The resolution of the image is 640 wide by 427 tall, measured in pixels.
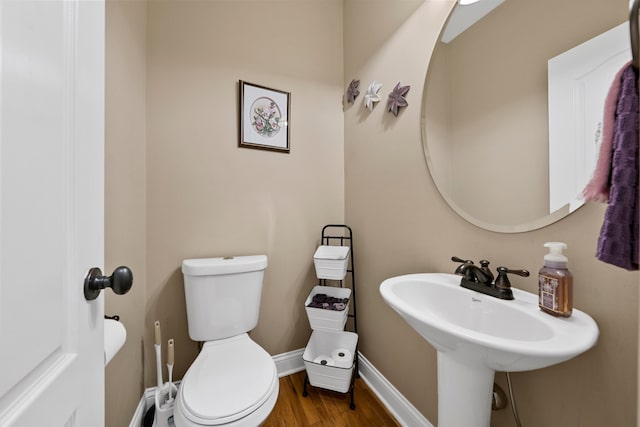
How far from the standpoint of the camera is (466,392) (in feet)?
2.43

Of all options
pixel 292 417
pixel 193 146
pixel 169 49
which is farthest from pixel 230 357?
pixel 169 49

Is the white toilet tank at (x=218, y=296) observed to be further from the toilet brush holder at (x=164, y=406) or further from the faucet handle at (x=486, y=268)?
the faucet handle at (x=486, y=268)

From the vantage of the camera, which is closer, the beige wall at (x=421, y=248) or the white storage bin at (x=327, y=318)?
the beige wall at (x=421, y=248)

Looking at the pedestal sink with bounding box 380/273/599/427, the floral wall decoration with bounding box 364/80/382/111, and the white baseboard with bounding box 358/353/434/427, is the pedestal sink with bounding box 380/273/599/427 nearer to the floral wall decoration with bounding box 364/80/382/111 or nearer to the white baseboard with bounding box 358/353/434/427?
the white baseboard with bounding box 358/353/434/427

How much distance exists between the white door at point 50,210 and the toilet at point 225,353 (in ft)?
1.39

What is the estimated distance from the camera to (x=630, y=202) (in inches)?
16.3

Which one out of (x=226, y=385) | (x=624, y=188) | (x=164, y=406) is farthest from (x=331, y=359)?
(x=624, y=188)

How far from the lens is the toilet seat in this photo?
82 cm

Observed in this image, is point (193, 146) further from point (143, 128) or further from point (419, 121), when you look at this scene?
point (419, 121)

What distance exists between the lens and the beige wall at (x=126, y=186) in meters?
0.88

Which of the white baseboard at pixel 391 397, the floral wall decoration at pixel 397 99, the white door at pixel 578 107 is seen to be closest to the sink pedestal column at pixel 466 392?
the white baseboard at pixel 391 397

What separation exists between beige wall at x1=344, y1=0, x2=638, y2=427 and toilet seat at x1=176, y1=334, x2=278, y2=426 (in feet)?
2.28

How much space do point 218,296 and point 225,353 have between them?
0.27 m

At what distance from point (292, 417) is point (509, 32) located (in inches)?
74.7
